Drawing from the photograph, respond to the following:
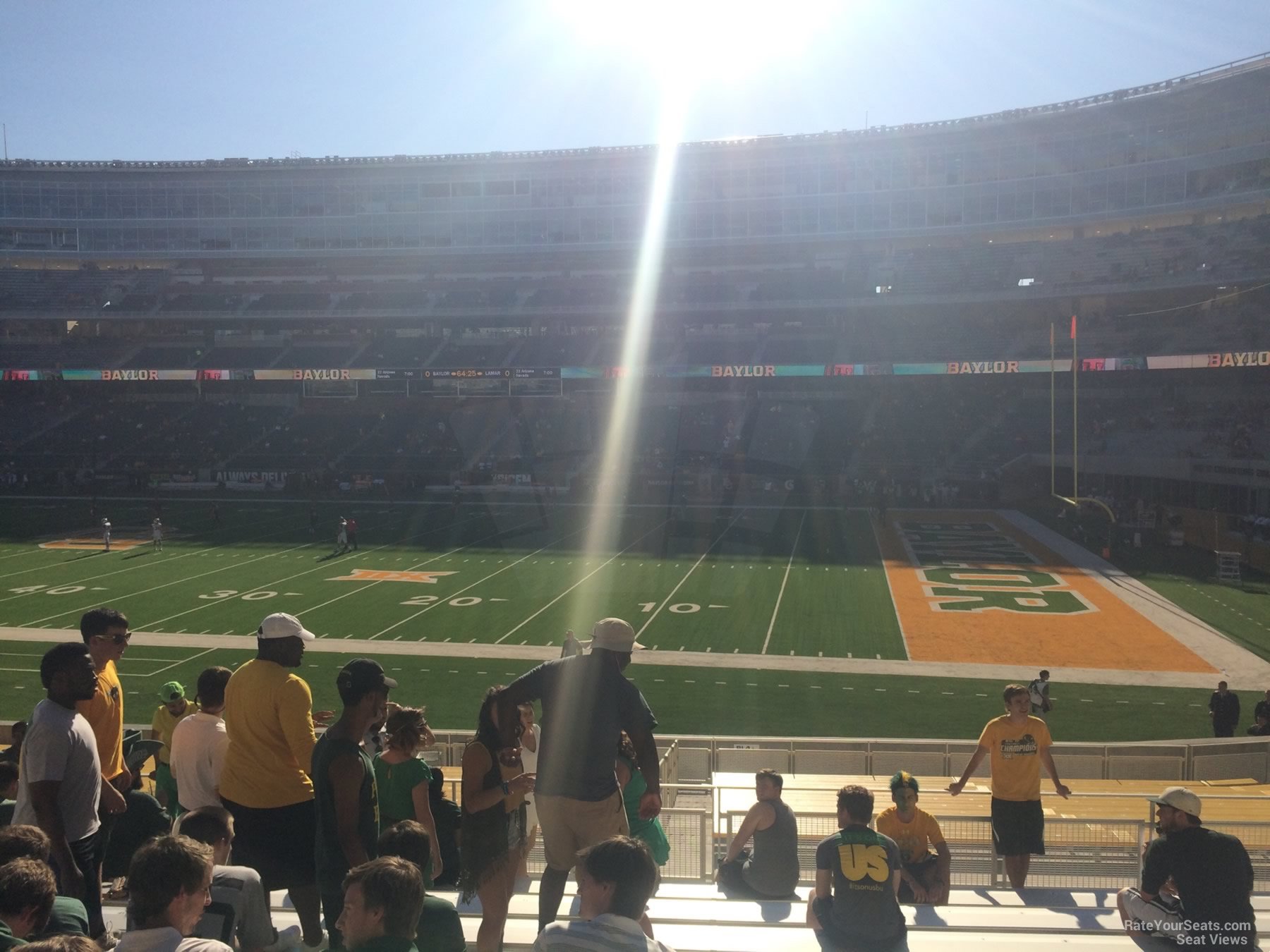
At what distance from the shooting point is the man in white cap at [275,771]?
4645mm

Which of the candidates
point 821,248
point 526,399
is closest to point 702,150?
point 821,248

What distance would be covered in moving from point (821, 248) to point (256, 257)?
3432 centimetres

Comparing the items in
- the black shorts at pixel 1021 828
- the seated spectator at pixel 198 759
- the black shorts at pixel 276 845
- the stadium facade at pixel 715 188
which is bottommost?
the black shorts at pixel 1021 828

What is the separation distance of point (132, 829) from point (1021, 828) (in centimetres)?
541

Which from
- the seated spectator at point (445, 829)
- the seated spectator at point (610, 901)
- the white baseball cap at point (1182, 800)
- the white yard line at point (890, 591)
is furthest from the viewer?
the white yard line at point (890, 591)

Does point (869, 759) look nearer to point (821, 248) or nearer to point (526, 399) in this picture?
point (526, 399)

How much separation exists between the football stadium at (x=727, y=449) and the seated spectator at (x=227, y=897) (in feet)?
4.19

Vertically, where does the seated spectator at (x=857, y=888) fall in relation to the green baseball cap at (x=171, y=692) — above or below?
below

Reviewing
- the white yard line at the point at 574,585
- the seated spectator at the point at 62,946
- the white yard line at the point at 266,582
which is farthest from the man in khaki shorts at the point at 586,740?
the white yard line at the point at 266,582

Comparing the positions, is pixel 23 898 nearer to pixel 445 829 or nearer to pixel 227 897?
pixel 227 897

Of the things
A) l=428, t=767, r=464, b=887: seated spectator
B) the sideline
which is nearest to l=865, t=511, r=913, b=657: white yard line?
the sideline

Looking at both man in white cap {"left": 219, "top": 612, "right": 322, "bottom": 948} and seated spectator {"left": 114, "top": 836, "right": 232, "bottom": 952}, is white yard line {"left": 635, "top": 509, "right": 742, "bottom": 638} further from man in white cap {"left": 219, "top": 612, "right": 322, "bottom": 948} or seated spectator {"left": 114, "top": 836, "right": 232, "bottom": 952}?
seated spectator {"left": 114, "top": 836, "right": 232, "bottom": 952}

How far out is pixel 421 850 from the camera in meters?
4.31

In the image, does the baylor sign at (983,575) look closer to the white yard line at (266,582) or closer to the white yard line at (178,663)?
the white yard line at (178,663)
